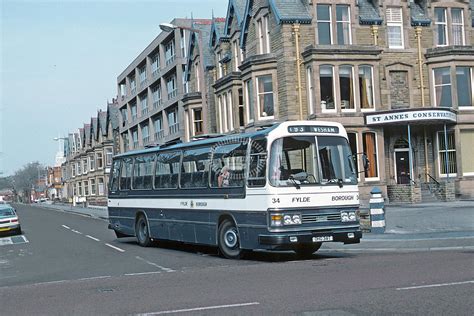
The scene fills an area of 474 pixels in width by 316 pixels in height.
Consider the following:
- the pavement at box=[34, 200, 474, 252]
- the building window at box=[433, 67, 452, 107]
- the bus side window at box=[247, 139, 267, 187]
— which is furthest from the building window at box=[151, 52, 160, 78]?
the bus side window at box=[247, 139, 267, 187]

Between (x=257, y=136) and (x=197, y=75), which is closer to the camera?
(x=257, y=136)

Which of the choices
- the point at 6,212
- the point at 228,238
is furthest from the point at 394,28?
the point at 228,238

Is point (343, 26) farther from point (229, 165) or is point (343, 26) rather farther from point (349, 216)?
point (349, 216)

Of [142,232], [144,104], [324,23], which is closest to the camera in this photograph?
[142,232]

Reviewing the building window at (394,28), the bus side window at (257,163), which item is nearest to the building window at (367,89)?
the building window at (394,28)

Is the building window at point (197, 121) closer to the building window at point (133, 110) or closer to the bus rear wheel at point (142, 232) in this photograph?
the building window at point (133, 110)

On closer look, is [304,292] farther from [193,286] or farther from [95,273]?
[95,273]

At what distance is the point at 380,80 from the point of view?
34625mm

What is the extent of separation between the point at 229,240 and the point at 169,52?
148ft

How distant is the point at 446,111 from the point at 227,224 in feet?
69.3

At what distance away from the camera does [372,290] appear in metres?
9.83

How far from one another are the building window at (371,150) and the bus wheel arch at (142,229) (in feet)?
54.0

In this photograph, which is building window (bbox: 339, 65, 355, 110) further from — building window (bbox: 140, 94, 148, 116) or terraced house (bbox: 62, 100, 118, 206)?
terraced house (bbox: 62, 100, 118, 206)

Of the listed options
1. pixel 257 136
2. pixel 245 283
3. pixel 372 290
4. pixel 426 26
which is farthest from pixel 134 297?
pixel 426 26
